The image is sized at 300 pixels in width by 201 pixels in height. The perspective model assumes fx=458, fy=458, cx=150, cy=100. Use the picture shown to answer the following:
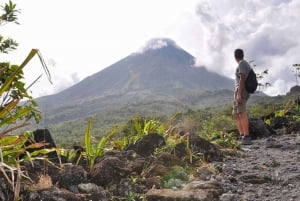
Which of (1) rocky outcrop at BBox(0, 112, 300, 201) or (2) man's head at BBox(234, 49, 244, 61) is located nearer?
(1) rocky outcrop at BBox(0, 112, 300, 201)

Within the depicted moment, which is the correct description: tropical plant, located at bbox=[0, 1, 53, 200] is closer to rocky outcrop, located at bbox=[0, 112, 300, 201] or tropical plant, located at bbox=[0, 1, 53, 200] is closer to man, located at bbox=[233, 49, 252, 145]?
rocky outcrop, located at bbox=[0, 112, 300, 201]

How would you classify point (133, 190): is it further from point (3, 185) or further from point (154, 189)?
point (3, 185)

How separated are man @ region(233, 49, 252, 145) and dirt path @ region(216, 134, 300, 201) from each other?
1421 millimetres

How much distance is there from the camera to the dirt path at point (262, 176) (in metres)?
4.64

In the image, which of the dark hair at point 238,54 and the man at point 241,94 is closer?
the man at point 241,94

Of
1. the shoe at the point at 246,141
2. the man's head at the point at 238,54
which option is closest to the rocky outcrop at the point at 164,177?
the shoe at the point at 246,141

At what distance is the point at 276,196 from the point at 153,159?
1.60 metres

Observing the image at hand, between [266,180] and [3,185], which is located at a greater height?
[3,185]

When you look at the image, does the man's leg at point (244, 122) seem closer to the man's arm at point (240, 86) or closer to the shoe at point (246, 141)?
the shoe at point (246, 141)

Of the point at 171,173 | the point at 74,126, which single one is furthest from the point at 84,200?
the point at 74,126

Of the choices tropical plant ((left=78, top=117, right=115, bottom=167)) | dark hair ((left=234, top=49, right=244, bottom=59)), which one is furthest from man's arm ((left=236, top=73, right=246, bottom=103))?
tropical plant ((left=78, top=117, right=115, bottom=167))

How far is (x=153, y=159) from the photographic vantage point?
5.60m

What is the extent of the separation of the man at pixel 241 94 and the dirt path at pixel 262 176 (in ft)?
4.66

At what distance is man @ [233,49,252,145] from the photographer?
8969 millimetres
